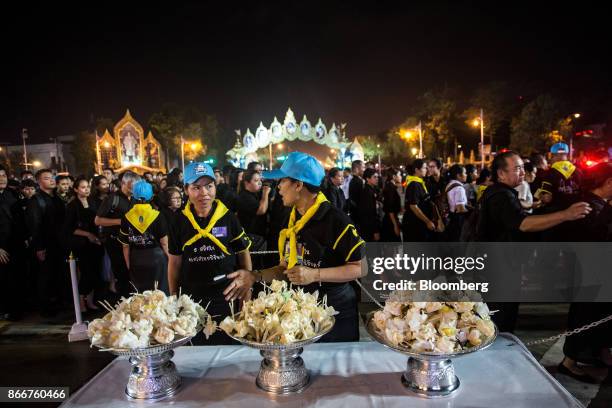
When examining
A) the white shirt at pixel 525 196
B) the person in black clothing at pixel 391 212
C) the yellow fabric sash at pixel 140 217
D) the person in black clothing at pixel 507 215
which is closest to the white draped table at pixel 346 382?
the person in black clothing at pixel 507 215

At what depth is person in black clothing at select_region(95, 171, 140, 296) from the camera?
5195 millimetres

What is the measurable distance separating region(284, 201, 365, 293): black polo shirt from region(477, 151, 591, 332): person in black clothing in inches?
60.6

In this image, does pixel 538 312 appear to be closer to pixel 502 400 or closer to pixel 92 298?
pixel 502 400

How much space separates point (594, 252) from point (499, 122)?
1493 inches

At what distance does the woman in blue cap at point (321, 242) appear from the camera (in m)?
2.48

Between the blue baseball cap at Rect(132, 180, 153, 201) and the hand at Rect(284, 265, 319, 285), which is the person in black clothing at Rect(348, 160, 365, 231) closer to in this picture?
the blue baseball cap at Rect(132, 180, 153, 201)

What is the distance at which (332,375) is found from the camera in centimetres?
189

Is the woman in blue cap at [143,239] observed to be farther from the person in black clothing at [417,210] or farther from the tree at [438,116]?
the tree at [438,116]

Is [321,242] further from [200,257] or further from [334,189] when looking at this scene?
[334,189]

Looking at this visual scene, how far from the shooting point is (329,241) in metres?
2.51

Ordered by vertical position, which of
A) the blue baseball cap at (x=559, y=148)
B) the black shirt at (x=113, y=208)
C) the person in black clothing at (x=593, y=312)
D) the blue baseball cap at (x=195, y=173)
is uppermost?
the blue baseball cap at (x=559, y=148)

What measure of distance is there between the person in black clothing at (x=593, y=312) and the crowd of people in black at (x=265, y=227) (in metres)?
0.01

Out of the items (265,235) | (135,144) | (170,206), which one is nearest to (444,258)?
(265,235)

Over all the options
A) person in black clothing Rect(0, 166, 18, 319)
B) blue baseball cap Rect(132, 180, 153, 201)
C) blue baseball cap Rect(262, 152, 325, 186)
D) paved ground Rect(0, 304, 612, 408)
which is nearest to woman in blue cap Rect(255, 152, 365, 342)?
blue baseball cap Rect(262, 152, 325, 186)
